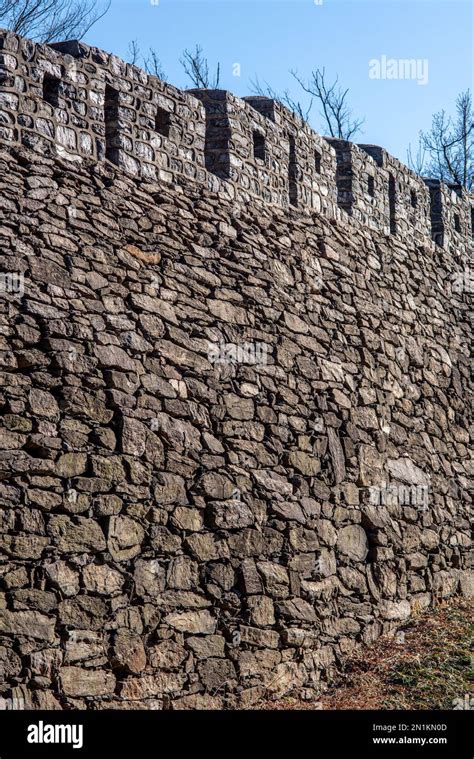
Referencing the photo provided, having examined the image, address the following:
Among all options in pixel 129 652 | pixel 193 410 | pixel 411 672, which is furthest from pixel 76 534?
pixel 411 672

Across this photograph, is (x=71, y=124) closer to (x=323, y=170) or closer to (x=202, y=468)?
(x=202, y=468)

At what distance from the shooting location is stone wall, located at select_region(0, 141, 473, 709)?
5.70 meters

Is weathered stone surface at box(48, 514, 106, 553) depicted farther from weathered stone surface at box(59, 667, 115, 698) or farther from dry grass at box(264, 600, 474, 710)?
dry grass at box(264, 600, 474, 710)

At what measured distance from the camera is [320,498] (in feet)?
25.1

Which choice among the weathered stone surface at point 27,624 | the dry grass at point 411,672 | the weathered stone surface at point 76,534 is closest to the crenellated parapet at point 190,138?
the weathered stone surface at point 76,534

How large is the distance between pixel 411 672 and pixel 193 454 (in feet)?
7.65

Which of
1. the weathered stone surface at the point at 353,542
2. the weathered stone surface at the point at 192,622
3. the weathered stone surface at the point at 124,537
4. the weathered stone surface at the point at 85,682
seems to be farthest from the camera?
the weathered stone surface at the point at 353,542

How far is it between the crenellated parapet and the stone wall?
175mm

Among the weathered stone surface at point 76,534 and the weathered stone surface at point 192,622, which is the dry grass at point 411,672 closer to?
the weathered stone surface at point 192,622

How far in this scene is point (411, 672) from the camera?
287 inches

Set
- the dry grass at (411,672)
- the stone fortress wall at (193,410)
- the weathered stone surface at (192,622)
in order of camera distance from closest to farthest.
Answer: the stone fortress wall at (193,410) → the weathered stone surface at (192,622) → the dry grass at (411,672)

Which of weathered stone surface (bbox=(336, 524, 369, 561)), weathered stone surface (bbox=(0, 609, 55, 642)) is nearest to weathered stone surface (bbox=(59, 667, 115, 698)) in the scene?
weathered stone surface (bbox=(0, 609, 55, 642))

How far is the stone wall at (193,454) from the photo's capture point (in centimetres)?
570

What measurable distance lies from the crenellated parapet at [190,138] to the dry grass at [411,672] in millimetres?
3690
